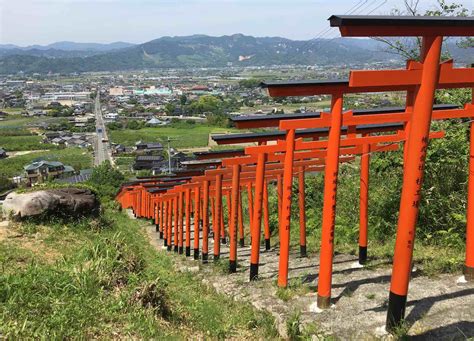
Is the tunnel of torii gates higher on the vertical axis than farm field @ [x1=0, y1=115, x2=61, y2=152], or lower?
higher

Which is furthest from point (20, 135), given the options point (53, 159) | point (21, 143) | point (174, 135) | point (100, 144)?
point (174, 135)

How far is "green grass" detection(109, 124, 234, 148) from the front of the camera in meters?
75.3

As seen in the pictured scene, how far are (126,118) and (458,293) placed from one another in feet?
384

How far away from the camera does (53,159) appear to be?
222 ft

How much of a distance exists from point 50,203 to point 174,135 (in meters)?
75.3

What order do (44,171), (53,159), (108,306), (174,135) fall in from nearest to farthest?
(108,306) → (44,171) → (53,159) → (174,135)

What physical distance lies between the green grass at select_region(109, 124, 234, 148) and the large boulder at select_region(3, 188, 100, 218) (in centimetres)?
5901

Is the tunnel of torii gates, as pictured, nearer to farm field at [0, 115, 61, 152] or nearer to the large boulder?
the large boulder

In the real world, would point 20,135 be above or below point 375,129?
below

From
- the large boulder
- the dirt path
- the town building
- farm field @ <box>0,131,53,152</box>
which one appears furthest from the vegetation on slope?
farm field @ <box>0,131,53,152</box>

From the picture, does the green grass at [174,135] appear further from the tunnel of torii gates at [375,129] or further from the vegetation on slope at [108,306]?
the vegetation on slope at [108,306]

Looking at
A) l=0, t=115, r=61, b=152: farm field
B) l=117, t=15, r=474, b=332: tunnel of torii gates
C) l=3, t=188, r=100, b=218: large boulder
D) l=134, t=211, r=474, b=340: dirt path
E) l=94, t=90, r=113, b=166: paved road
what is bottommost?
l=94, t=90, r=113, b=166: paved road

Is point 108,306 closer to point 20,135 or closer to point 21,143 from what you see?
point 21,143

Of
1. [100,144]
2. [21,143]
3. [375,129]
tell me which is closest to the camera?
[375,129]
